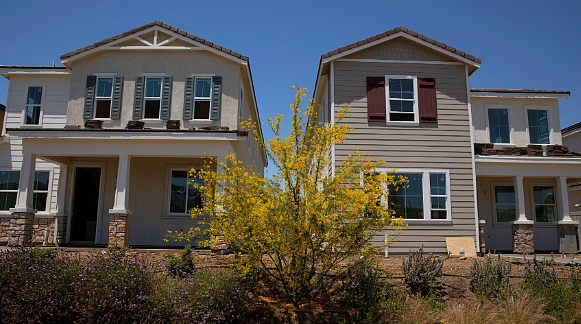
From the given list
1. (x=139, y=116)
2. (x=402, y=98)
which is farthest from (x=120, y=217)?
(x=402, y=98)

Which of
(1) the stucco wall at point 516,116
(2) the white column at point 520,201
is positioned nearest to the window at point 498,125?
Answer: (1) the stucco wall at point 516,116

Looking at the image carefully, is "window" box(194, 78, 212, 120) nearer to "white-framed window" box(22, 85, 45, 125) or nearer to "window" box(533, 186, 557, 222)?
"white-framed window" box(22, 85, 45, 125)

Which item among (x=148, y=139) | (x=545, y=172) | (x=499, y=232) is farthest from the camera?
(x=499, y=232)

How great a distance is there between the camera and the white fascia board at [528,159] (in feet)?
42.7

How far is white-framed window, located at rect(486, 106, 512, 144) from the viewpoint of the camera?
49.5ft

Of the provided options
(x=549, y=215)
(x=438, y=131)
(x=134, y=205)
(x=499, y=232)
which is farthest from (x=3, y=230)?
(x=549, y=215)

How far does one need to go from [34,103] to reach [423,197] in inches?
540

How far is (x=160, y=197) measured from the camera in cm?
1356

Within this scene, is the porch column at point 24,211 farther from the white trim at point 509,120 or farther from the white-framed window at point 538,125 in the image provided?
the white-framed window at point 538,125

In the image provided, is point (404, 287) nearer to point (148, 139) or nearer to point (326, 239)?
point (326, 239)

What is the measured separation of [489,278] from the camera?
26.4 feet

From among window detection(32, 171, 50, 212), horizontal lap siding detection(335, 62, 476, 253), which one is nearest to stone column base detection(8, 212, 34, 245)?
window detection(32, 171, 50, 212)

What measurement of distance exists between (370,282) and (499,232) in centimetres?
953

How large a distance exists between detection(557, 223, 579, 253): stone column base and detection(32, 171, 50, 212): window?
17132 mm
